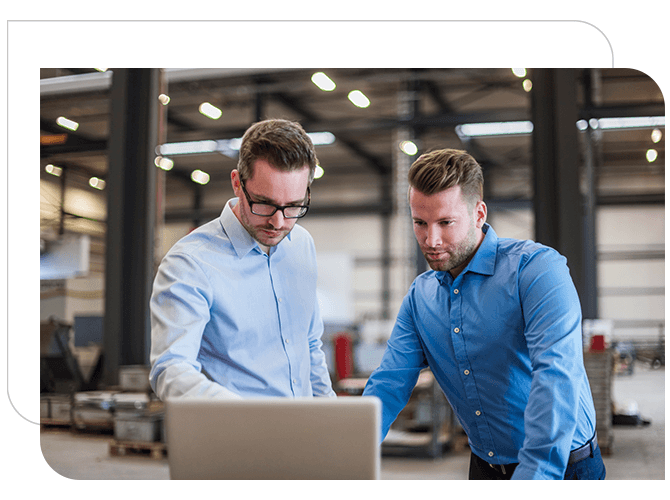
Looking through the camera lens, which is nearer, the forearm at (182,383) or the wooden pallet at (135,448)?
the forearm at (182,383)

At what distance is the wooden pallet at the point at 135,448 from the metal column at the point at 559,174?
10.6ft

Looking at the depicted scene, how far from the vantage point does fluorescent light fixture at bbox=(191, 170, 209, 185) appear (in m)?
13.5

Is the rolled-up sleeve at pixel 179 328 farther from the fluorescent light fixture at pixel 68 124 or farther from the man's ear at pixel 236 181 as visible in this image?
the fluorescent light fixture at pixel 68 124

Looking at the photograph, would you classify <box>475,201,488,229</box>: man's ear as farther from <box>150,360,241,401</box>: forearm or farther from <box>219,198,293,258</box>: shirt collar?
<box>150,360,241,401</box>: forearm

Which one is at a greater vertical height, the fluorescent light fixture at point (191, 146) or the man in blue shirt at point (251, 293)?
the fluorescent light fixture at point (191, 146)

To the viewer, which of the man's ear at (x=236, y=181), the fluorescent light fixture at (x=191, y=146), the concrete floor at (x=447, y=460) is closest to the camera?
the man's ear at (x=236, y=181)

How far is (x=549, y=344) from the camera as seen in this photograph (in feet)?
4.21

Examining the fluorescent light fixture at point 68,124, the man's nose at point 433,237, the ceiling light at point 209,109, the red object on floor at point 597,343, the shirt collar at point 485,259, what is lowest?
the red object on floor at point 597,343

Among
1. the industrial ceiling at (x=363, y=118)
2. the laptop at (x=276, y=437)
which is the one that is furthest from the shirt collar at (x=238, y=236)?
the laptop at (x=276, y=437)

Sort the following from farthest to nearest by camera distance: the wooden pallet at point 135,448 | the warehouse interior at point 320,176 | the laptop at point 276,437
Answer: the wooden pallet at point 135,448, the warehouse interior at point 320,176, the laptop at point 276,437

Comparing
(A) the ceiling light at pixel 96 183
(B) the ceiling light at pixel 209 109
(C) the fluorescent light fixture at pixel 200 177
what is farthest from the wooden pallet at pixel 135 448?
(C) the fluorescent light fixture at pixel 200 177

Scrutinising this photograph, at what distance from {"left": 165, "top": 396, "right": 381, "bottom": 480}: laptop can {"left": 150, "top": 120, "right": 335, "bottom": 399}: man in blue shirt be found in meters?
0.24

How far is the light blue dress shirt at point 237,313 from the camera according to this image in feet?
4.59
